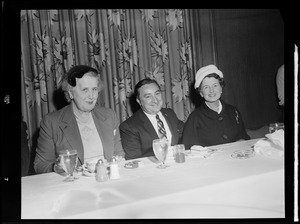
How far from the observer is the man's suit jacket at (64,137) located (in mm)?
1522

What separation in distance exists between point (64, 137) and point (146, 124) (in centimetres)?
44

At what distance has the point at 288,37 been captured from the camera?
4.66ft

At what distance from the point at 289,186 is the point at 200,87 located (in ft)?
2.54

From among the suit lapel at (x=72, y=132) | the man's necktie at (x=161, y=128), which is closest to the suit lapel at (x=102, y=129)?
the suit lapel at (x=72, y=132)

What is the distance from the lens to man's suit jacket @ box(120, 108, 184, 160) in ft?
5.68

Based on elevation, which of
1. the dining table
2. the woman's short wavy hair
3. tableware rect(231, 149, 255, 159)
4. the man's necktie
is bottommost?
the dining table

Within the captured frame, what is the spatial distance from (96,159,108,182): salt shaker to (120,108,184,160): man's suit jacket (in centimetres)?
51

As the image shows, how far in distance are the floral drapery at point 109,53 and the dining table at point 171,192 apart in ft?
2.01

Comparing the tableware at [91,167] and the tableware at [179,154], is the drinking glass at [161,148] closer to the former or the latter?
the tableware at [179,154]

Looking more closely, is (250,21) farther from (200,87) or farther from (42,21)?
(42,21)

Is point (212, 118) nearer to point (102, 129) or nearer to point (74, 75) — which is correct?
point (102, 129)

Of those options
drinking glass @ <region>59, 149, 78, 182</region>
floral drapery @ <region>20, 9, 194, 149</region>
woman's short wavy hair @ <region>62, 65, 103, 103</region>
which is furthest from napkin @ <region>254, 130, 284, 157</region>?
woman's short wavy hair @ <region>62, 65, 103, 103</region>

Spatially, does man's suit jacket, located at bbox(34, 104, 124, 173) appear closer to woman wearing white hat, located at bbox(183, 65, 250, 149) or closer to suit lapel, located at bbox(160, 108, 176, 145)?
suit lapel, located at bbox(160, 108, 176, 145)
